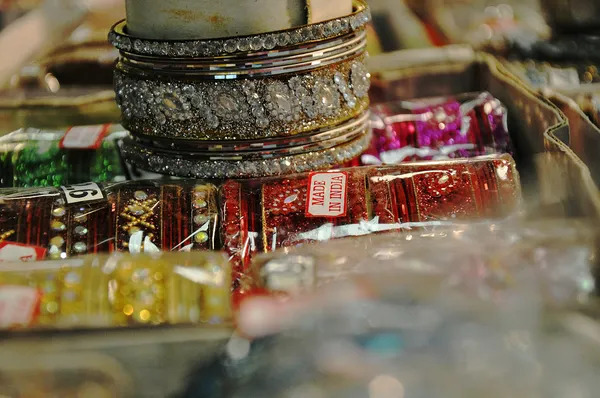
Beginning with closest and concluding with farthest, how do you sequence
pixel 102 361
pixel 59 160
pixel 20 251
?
pixel 102 361
pixel 20 251
pixel 59 160

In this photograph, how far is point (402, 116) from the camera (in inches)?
25.1

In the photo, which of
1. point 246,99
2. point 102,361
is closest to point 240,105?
point 246,99

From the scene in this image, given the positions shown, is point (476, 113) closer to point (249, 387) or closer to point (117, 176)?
point (117, 176)

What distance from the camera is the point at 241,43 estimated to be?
431 millimetres

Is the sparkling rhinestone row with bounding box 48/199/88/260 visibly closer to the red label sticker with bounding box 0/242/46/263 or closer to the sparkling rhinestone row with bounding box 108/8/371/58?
the red label sticker with bounding box 0/242/46/263

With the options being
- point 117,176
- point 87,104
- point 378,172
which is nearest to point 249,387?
point 378,172

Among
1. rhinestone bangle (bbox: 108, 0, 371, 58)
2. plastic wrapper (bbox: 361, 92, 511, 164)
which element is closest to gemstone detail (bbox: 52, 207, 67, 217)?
rhinestone bangle (bbox: 108, 0, 371, 58)

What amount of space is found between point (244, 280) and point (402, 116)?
32cm

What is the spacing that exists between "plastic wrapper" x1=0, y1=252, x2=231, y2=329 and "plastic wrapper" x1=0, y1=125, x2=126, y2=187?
0.28 meters

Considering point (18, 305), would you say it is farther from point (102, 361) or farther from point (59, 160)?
point (59, 160)

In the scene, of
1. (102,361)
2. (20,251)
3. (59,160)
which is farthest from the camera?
(59,160)

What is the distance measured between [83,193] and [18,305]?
19 centimetres

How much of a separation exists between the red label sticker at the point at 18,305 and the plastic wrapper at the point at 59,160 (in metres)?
0.29

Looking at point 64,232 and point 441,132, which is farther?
point 441,132
